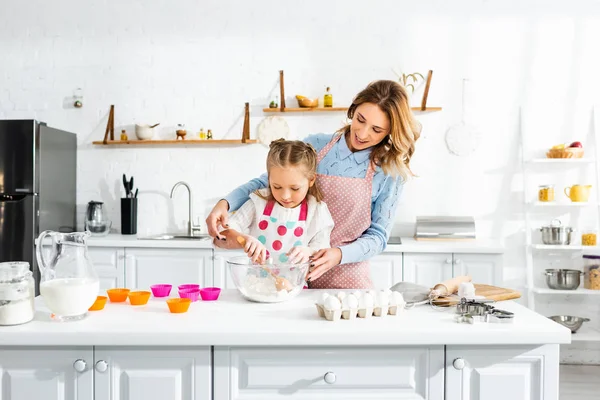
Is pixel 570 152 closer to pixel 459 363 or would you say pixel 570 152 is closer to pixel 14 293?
pixel 459 363

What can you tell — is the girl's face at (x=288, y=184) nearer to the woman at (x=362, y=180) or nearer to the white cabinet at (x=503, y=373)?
the woman at (x=362, y=180)

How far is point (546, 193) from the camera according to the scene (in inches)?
164

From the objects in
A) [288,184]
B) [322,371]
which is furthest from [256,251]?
[322,371]

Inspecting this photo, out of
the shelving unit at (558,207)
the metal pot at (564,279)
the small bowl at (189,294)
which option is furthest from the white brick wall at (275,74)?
the small bowl at (189,294)

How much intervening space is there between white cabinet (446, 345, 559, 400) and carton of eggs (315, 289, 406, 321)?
21 cm

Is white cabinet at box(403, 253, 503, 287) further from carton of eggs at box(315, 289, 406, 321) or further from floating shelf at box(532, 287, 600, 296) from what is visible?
carton of eggs at box(315, 289, 406, 321)

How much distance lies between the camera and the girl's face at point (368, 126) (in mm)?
2127

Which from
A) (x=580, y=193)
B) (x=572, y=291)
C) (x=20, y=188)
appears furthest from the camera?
(x=580, y=193)

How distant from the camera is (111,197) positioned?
4586 millimetres

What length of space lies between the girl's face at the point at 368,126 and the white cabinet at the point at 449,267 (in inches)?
70.9

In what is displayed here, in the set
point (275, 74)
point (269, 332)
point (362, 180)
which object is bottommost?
point (269, 332)

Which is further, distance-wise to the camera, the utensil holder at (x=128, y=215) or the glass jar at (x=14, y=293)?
the utensil holder at (x=128, y=215)

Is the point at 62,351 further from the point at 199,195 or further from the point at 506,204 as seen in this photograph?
the point at 506,204

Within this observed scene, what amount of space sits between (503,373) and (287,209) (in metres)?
1.03
